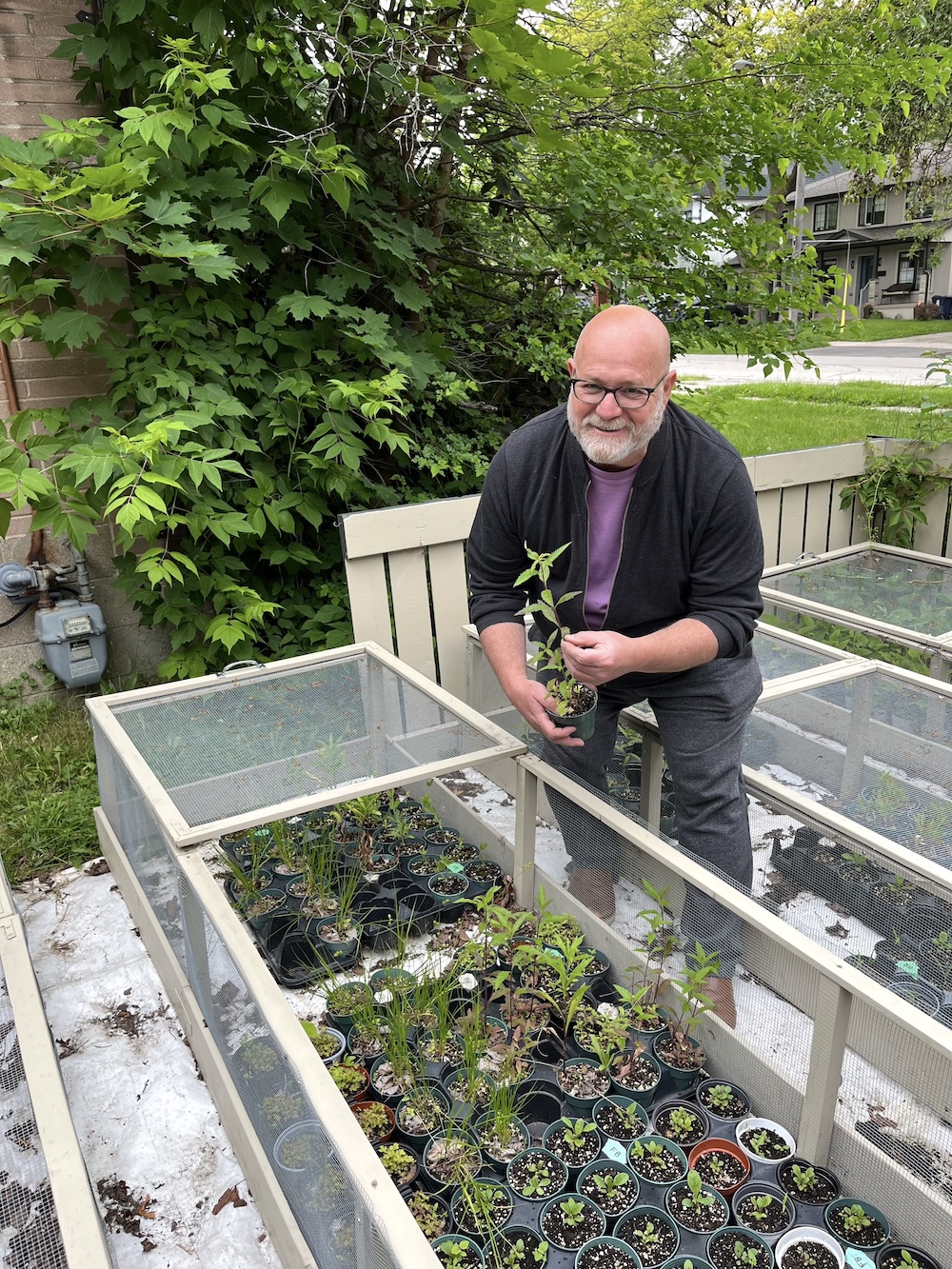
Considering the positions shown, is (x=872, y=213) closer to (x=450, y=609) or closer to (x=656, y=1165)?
(x=450, y=609)

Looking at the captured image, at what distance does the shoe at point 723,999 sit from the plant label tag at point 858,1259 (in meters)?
0.38

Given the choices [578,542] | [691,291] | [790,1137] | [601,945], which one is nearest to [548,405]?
[691,291]

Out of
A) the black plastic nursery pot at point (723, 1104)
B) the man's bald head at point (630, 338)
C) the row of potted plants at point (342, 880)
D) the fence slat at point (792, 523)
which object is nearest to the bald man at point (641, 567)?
the man's bald head at point (630, 338)

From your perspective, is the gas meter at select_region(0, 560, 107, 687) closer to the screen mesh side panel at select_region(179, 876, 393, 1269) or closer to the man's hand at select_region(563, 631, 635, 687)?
the screen mesh side panel at select_region(179, 876, 393, 1269)

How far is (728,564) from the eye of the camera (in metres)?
2.06

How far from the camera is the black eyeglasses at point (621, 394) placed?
1944 millimetres

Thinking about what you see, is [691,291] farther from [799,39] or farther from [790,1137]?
[790,1137]

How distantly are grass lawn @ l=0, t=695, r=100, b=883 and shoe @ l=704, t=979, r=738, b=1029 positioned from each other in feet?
6.76

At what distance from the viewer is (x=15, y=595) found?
138 inches

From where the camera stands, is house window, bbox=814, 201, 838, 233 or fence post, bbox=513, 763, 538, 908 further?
house window, bbox=814, 201, 838, 233

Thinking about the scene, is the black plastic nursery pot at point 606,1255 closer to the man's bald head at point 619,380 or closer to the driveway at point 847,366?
the man's bald head at point 619,380

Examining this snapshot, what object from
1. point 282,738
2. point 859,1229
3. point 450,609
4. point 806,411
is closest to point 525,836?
point 282,738

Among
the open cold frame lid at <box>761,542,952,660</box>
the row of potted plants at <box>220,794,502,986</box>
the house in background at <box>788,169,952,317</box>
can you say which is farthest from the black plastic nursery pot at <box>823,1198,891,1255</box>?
the house in background at <box>788,169,952,317</box>

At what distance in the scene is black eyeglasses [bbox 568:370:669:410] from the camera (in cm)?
194
